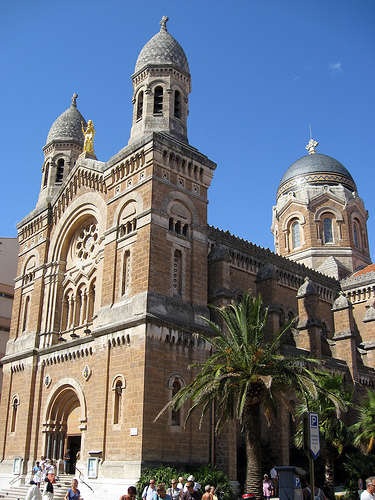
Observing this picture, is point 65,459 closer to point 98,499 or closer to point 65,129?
point 98,499

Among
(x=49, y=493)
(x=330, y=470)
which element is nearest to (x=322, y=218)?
(x=330, y=470)

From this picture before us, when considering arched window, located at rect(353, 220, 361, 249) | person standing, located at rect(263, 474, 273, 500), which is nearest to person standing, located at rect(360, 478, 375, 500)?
person standing, located at rect(263, 474, 273, 500)

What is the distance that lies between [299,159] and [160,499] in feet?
141

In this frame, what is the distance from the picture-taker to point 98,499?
75.7ft

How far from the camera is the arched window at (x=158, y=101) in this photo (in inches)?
1189

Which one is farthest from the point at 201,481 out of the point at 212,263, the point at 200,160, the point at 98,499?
the point at 200,160

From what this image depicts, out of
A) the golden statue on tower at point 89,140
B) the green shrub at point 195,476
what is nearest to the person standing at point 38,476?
the green shrub at point 195,476

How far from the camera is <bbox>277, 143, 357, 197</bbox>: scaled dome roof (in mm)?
49688

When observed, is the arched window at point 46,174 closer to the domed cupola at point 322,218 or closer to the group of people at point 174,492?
the domed cupola at point 322,218

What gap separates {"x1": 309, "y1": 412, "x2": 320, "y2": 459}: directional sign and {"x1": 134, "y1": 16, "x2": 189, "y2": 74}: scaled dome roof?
2336cm

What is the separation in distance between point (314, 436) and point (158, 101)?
2249 centimetres

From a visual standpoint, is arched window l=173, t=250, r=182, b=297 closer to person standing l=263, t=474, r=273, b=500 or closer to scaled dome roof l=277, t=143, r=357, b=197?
person standing l=263, t=474, r=273, b=500

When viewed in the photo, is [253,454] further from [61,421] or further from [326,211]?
[326,211]

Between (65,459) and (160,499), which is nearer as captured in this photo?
(160,499)
